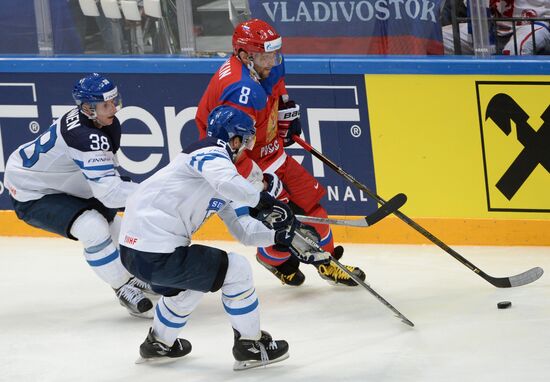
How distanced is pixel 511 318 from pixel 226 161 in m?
1.57

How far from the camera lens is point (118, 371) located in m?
4.80

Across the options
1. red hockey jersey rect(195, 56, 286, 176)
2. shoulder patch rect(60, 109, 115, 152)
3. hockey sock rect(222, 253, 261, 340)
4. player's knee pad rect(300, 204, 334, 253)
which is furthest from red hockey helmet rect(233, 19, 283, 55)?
hockey sock rect(222, 253, 261, 340)

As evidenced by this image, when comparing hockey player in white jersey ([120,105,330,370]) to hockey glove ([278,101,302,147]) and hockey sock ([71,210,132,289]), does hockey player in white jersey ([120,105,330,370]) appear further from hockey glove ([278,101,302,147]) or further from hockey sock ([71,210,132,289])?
hockey glove ([278,101,302,147])

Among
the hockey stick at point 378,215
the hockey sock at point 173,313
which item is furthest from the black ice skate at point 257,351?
the hockey stick at point 378,215

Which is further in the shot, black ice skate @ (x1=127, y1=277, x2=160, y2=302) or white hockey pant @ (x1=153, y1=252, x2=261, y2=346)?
black ice skate @ (x1=127, y1=277, x2=160, y2=302)

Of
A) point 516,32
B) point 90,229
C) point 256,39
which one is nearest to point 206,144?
point 256,39

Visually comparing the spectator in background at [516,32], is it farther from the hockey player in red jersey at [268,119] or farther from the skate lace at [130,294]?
the skate lace at [130,294]

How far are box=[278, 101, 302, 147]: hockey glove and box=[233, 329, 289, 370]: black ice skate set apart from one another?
4.40ft

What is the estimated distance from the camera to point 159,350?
478 centimetres

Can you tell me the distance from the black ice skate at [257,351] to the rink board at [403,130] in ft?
6.35

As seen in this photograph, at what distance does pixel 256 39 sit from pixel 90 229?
1.13 m

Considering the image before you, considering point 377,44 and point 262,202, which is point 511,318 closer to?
point 262,202

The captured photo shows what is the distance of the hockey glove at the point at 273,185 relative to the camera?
18.2 ft

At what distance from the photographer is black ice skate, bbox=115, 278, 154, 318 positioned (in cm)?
546
